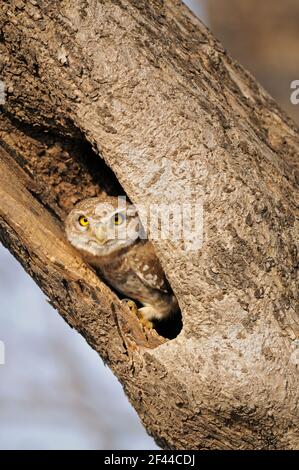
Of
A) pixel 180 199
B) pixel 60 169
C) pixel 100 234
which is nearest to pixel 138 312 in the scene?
pixel 100 234

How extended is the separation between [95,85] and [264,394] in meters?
1.69

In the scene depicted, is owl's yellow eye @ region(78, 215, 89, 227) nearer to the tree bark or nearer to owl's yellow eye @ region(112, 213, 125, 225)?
owl's yellow eye @ region(112, 213, 125, 225)

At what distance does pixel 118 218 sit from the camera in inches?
187

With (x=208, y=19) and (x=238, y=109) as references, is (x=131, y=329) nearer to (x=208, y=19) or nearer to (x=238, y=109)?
(x=238, y=109)

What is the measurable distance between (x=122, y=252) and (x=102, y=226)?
21cm

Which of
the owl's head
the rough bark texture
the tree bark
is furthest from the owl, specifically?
the tree bark

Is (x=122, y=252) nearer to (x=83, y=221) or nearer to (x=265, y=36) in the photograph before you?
(x=83, y=221)

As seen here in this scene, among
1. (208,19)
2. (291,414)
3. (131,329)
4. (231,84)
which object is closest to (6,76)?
(231,84)

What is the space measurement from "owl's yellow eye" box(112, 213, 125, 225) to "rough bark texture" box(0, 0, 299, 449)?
2.98ft


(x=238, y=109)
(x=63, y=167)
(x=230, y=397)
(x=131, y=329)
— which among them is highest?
(x=63, y=167)

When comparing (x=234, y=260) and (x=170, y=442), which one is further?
(x=170, y=442)

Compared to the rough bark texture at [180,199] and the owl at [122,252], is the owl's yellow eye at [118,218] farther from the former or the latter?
the rough bark texture at [180,199]

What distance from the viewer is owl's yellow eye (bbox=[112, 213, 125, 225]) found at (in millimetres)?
4723

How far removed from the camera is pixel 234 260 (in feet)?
11.6
